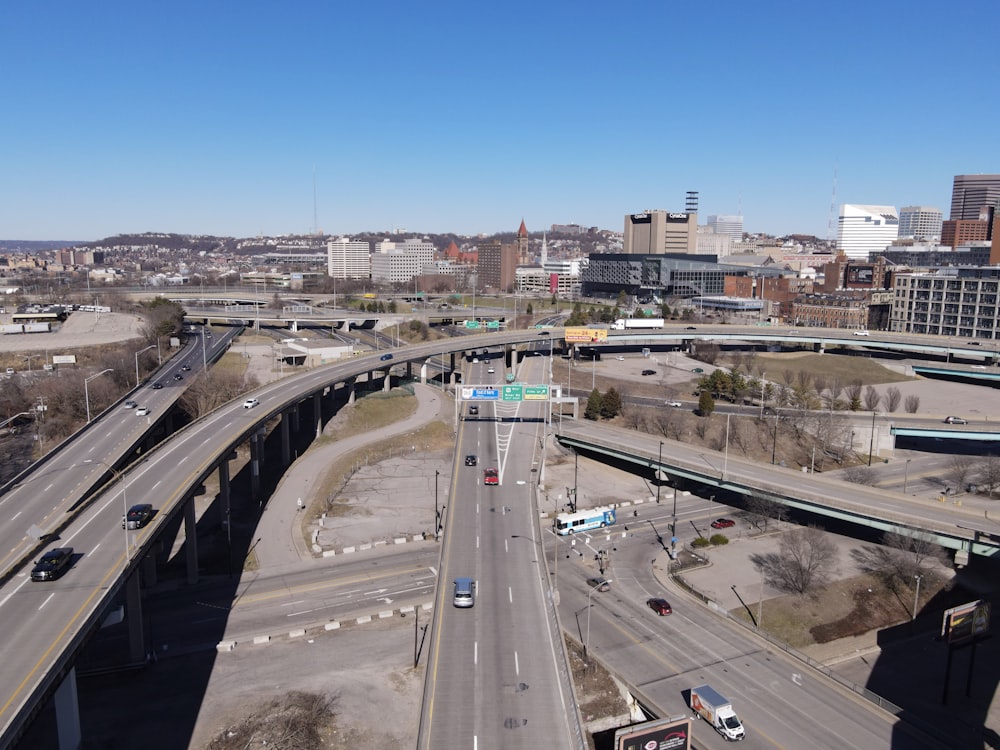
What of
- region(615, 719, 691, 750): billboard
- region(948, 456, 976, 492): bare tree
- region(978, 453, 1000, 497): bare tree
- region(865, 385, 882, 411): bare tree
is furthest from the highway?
region(865, 385, 882, 411): bare tree

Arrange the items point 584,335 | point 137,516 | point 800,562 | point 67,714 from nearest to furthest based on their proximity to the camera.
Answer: point 67,714
point 137,516
point 800,562
point 584,335

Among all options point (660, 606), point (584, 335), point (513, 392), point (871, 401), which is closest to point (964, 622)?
point (660, 606)

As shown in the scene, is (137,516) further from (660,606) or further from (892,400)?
(892,400)

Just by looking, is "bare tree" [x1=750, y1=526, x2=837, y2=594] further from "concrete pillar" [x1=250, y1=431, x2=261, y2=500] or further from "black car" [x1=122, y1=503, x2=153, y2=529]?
"concrete pillar" [x1=250, y1=431, x2=261, y2=500]

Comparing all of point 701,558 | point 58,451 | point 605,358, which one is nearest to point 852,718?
point 701,558

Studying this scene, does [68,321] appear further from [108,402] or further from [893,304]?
[893,304]

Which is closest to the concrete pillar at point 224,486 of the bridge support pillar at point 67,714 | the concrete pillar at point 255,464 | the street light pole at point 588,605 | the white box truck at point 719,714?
the concrete pillar at point 255,464
